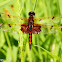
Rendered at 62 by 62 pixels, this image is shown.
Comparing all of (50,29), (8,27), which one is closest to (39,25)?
(50,29)

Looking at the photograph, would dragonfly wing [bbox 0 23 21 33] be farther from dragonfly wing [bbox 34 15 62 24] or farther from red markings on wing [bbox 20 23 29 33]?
dragonfly wing [bbox 34 15 62 24]

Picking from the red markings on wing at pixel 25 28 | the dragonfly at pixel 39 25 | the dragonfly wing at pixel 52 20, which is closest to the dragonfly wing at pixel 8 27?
the dragonfly at pixel 39 25

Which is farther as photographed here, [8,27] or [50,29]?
[50,29]

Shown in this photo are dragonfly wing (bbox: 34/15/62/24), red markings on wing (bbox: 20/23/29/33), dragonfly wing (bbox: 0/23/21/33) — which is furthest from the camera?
red markings on wing (bbox: 20/23/29/33)

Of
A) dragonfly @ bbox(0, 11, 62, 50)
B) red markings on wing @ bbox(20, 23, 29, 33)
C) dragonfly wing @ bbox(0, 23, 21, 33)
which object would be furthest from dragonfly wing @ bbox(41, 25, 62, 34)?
dragonfly wing @ bbox(0, 23, 21, 33)

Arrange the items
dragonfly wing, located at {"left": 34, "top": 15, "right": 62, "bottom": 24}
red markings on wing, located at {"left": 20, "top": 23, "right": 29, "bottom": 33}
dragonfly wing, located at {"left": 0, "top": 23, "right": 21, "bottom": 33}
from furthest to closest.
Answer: red markings on wing, located at {"left": 20, "top": 23, "right": 29, "bottom": 33} → dragonfly wing, located at {"left": 34, "top": 15, "right": 62, "bottom": 24} → dragonfly wing, located at {"left": 0, "top": 23, "right": 21, "bottom": 33}

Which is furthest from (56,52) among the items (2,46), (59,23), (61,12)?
(2,46)

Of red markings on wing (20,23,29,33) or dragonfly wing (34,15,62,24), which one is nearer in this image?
dragonfly wing (34,15,62,24)

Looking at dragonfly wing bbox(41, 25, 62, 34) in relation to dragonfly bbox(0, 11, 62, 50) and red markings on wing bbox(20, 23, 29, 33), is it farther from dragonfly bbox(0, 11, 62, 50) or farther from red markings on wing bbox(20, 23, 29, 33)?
red markings on wing bbox(20, 23, 29, 33)

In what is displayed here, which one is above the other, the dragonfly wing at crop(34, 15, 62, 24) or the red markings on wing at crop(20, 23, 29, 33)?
the dragonfly wing at crop(34, 15, 62, 24)

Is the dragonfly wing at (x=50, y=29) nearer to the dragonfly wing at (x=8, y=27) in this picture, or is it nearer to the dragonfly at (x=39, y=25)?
the dragonfly at (x=39, y=25)

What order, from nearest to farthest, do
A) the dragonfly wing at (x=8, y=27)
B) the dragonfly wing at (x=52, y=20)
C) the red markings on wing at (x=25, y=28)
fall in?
the dragonfly wing at (x=8, y=27)
the dragonfly wing at (x=52, y=20)
the red markings on wing at (x=25, y=28)

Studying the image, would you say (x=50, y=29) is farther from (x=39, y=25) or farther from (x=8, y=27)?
(x=8, y=27)
